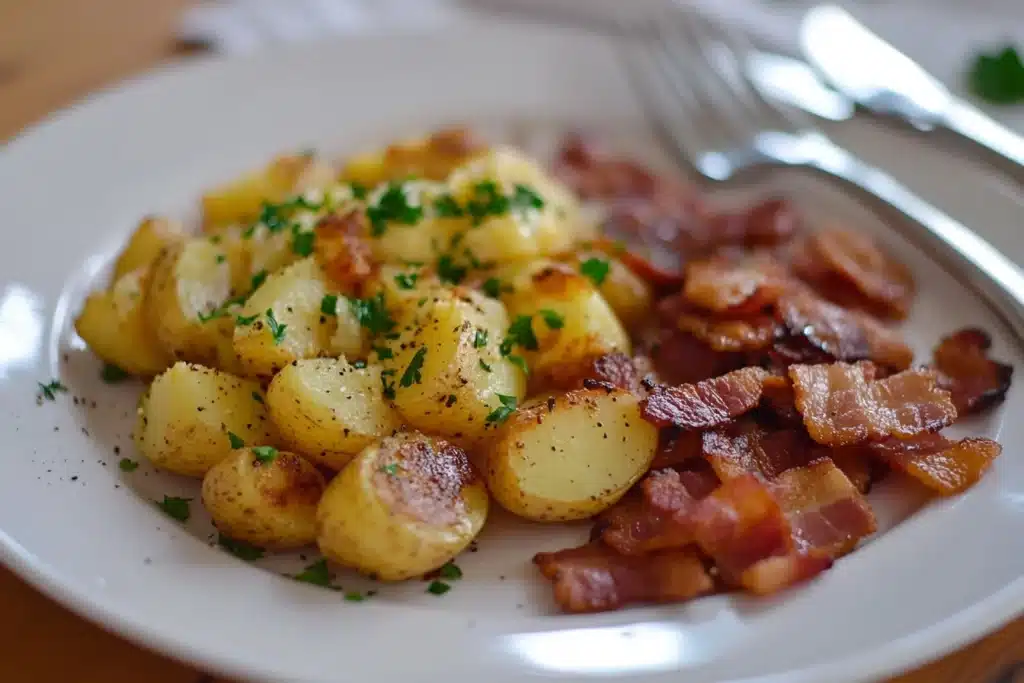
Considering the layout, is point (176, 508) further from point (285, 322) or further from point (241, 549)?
point (285, 322)

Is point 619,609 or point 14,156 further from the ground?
point 14,156

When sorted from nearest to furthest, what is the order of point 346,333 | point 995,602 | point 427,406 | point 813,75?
point 995,602 < point 427,406 < point 346,333 < point 813,75

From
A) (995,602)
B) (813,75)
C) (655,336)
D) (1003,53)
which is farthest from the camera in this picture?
(813,75)

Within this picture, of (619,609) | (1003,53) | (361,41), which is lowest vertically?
(619,609)

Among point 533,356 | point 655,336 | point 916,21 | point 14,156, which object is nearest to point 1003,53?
point 916,21

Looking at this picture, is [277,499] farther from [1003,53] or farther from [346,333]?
[1003,53]

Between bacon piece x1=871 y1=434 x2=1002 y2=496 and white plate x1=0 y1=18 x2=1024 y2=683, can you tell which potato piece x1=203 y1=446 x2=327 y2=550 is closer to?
white plate x1=0 y1=18 x2=1024 y2=683

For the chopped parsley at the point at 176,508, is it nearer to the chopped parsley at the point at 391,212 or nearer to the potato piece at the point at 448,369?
the potato piece at the point at 448,369

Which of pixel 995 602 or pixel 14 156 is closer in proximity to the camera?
pixel 995 602
